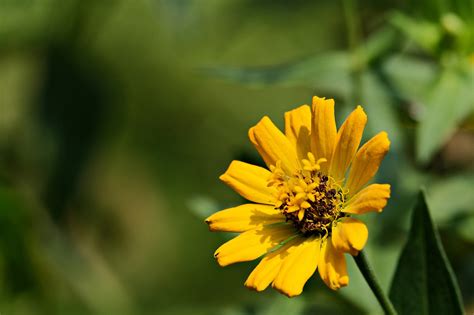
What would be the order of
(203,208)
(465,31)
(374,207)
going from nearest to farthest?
(374,207), (203,208), (465,31)

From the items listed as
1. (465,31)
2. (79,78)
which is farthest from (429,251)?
(79,78)

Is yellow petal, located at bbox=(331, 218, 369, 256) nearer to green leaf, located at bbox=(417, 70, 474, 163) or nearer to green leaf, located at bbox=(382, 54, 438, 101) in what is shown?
green leaf, located at bbox=(417, 70, 474, 163)

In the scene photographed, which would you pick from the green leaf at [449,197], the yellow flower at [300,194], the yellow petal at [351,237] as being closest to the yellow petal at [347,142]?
the yellow flower at [300,194]

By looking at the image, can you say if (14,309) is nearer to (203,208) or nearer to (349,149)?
(203,208)

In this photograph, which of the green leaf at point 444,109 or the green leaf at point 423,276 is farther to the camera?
the green leaf at point 444,109

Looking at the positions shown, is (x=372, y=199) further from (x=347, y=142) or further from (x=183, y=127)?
(x=183, y=127)

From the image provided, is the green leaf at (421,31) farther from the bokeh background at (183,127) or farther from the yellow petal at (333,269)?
the yellow petal at (333,269)

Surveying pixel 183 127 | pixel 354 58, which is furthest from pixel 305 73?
pixel 183 127
